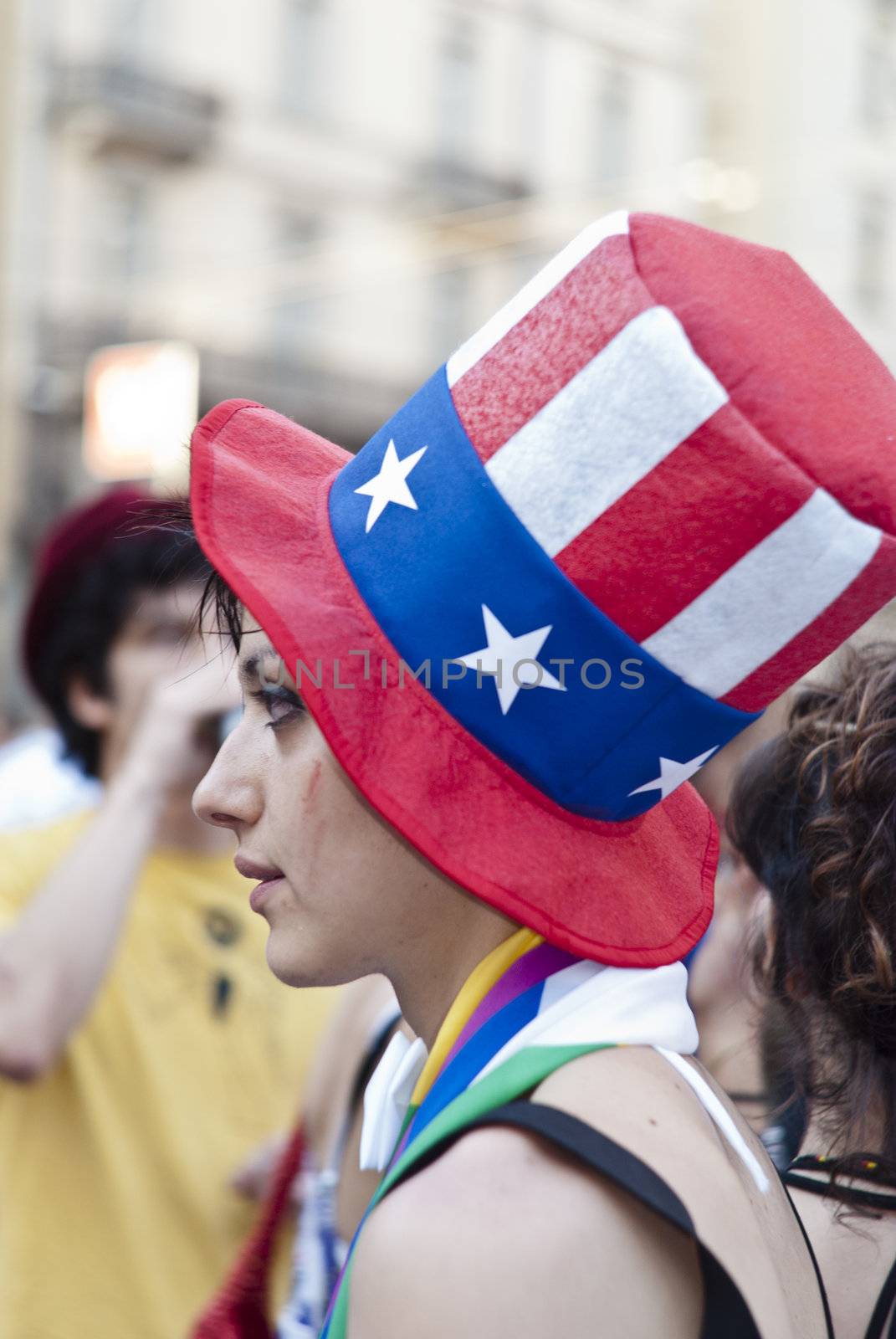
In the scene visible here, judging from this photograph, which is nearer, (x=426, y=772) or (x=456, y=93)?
(x=426, y=772)

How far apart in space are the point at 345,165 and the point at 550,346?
66.4 feet

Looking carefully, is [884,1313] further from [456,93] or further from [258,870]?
[456,93]

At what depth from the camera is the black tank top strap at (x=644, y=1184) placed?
950 millimetres

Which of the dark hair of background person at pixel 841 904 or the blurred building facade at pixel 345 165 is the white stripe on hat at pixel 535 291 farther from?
the blurred building facade at pixel 345 165

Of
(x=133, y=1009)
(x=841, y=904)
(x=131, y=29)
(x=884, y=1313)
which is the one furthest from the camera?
(x=131, y=29)

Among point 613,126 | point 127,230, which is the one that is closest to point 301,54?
point 127,230

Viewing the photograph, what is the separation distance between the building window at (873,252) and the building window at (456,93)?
6.94 m

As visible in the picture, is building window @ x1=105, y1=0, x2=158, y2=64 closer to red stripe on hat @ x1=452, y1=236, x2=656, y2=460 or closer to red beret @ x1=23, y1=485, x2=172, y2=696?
red beret @ x1=23, y1=485, x2=172, y2=696

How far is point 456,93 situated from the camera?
20.4 m

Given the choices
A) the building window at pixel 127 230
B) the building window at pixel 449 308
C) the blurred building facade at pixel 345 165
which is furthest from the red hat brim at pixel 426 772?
the building window at pixel 449 308

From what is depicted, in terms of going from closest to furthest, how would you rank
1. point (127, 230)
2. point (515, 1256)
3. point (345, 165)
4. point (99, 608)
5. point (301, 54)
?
point (515, 1256) < point (99, 608) < point (127, 230) < point (301, 54) < point (345, 165)

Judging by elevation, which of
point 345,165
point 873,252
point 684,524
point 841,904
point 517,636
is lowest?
point 345,165

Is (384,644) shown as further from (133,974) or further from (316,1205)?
(133,974)

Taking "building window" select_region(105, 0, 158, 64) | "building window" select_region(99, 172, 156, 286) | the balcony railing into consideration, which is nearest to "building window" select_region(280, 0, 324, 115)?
the balcony railing
